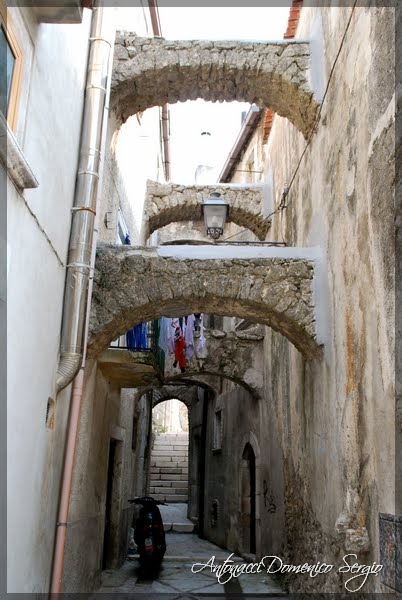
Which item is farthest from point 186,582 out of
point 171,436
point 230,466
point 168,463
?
point 171,436

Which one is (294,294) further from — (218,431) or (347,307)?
(218,431)

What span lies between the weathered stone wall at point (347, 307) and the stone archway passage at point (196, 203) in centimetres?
353

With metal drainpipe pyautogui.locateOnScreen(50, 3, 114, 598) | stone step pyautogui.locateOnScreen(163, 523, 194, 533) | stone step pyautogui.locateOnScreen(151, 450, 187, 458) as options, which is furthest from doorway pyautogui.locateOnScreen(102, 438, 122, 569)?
stone step pyautogui.locateOnScreen(151, 450, 187, 458)

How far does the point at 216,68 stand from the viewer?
7.30m

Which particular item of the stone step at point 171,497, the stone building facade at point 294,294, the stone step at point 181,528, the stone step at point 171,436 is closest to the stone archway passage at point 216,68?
the stone building facade at point 294,294

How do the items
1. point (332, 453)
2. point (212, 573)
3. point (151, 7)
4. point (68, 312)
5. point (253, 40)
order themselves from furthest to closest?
point (151, 7) < point (212, 573) < point (253, 40) < point (332, 453) < point (68, 312)

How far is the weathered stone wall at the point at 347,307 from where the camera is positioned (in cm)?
437

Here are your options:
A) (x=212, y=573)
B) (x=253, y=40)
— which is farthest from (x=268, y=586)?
(x=253, y=40)

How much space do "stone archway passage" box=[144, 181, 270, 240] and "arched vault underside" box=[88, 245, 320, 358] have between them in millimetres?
5200

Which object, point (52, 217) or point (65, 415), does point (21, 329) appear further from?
point (65, 415)

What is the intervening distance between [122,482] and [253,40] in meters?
7.30

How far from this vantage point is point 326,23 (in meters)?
6.62

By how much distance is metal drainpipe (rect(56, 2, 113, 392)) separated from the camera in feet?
17.1

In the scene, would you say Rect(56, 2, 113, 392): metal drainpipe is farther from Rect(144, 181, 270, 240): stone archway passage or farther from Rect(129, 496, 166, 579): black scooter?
Rect(144, 181, 270, 240): stone archway passage
